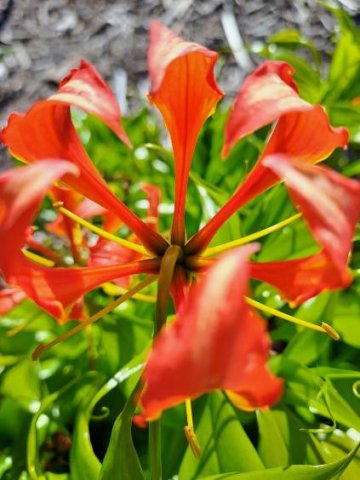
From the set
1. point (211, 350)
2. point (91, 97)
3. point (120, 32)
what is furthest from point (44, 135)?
point (120, 32)

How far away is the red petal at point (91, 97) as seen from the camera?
551mm

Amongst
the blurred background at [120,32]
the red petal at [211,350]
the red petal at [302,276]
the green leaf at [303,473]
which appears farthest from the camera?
the blurred background at [120,32]

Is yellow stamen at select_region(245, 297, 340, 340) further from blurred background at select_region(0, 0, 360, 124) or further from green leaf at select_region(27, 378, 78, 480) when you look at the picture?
blurred background at select_region(0, 0, 360, 124)

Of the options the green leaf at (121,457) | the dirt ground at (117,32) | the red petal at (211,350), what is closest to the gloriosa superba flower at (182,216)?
the red petal at (211,350)

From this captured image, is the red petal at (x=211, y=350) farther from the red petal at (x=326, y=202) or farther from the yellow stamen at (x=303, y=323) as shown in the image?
the yellow stamen at (x=303, y=323)

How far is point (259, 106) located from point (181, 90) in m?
0.09

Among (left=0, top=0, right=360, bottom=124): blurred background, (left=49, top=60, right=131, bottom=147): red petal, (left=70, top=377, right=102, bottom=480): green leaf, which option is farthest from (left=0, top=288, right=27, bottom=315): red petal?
(left=0, top=0, right=360, bottom=124): blurred background

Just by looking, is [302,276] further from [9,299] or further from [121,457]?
[9,299]

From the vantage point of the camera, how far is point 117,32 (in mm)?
1871

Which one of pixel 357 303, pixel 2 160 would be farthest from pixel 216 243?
pixel 2 160

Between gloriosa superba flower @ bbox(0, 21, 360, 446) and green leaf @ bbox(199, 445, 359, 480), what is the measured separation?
127mm

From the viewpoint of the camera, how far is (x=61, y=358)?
3.26 feet

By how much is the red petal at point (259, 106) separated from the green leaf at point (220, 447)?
1.31 feet

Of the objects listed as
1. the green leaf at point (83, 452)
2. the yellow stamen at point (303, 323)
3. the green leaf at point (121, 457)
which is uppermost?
the yellow stamen at point (303, 323)
